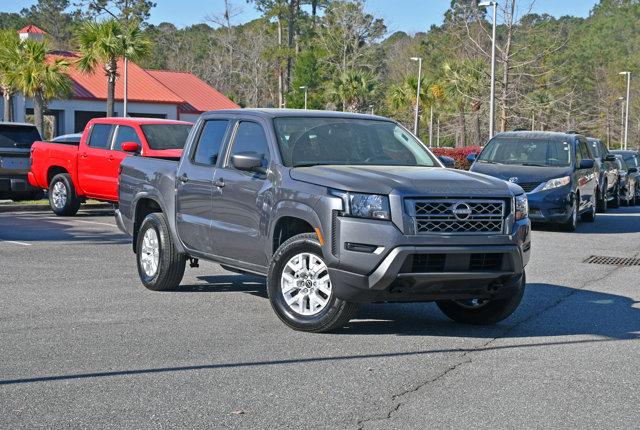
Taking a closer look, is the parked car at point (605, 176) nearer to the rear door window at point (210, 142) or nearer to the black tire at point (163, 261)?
the black tire at point (163, 261)

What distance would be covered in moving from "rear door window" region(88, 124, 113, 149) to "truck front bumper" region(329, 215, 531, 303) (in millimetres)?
13096

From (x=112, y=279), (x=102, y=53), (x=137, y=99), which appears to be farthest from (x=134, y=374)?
(x=137, y=99)

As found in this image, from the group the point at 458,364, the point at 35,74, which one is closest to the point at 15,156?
the point at 458,364

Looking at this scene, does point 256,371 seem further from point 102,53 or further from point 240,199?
point 102,53

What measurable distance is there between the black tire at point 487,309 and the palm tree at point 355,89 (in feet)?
217

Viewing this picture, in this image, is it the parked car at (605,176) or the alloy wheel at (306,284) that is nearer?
the alloy wheel at (306,284)

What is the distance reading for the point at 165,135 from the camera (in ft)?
66.5

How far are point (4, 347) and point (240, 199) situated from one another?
8.45 feet

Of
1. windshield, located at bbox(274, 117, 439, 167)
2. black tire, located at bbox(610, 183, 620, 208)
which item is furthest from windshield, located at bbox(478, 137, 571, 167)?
windshield, located at bbox(274, 117, 439, 167)

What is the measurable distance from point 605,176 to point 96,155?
41.2 feet

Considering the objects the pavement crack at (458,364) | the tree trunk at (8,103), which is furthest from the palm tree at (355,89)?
the pavement crack at (458,364)

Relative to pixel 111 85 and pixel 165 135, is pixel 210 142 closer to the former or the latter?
pixel 165 135

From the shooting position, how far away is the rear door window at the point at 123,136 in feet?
66.7

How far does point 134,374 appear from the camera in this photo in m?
7.21
